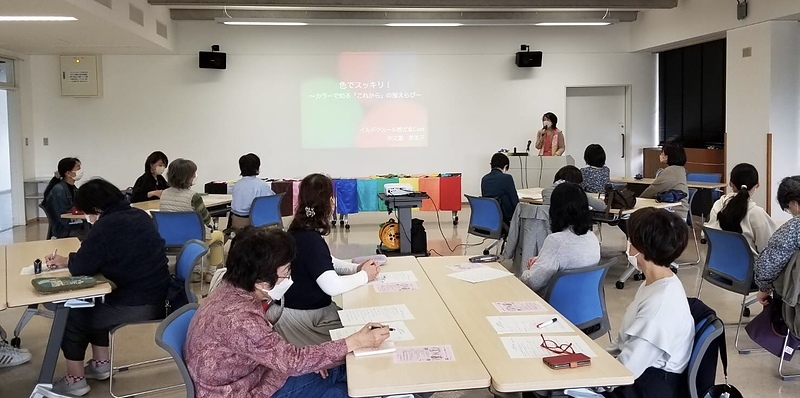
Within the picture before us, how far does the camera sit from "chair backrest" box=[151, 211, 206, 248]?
558 cm

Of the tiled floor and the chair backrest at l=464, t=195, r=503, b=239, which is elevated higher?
the chair backrest at l=464, t=195, r=503, b=239

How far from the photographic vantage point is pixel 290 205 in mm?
9586

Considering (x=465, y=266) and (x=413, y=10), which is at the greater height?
(x=413, y=10)

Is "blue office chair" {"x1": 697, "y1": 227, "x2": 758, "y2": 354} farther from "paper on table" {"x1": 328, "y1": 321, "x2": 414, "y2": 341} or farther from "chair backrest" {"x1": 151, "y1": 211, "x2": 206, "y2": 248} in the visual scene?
"chair backrest" {"x1": 151, "y1": 211, "x2": 206, "y2": 248}

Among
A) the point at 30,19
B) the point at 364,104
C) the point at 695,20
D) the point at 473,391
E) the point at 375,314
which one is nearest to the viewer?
the point at 375,314

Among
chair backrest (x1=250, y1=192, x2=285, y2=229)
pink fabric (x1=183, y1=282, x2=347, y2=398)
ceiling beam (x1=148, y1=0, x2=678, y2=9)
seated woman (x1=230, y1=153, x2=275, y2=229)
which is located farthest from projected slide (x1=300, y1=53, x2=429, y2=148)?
pink fabric (x1=183, y1=282, x2=347, y2=398)

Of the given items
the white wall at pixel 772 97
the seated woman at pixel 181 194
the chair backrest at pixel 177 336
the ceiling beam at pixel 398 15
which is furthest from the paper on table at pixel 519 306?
the ceiling beam at pixel 398 15

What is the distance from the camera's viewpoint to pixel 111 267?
3500 mm

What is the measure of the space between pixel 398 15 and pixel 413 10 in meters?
0.33

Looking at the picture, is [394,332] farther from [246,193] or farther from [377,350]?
[246,193]

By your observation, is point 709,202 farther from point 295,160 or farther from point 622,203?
point 295,160

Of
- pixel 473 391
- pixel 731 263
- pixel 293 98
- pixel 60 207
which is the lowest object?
pixel 473 391

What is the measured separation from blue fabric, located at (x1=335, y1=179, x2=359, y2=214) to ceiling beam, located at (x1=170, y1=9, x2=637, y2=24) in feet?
9.18

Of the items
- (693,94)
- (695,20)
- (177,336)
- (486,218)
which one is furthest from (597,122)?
(177,336)
